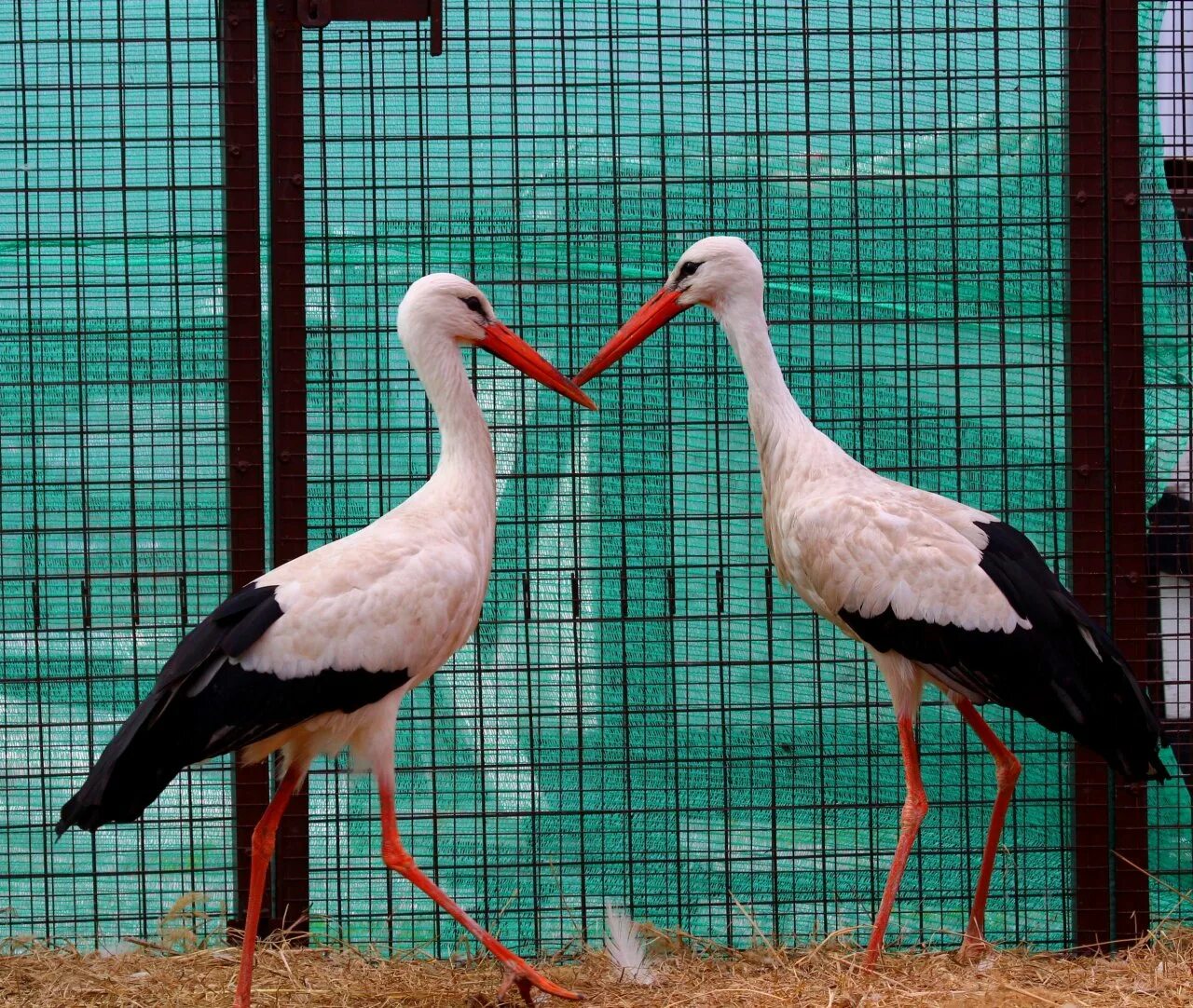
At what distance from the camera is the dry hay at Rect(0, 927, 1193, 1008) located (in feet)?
10.0

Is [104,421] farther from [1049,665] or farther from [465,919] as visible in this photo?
[1049,665]

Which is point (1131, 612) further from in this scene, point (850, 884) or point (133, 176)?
point (133, 176)

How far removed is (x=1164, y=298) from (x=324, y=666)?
293 cm

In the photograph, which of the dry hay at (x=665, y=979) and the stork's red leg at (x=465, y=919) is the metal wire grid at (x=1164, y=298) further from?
the stork's red leg at (x=465, y=919)

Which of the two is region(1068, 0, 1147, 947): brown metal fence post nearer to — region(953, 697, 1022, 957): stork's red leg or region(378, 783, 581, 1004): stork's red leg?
region(953, 697, 1022, 957): stork's red leg

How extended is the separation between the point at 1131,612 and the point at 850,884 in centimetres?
118

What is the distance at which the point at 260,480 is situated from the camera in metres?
3.72

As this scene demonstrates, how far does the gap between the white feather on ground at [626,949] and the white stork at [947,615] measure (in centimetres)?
53

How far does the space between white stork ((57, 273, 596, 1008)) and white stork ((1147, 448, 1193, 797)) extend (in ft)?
5.84

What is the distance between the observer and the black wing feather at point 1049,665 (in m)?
3.32

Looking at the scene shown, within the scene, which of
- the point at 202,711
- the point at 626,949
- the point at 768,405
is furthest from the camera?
the point at 768,405

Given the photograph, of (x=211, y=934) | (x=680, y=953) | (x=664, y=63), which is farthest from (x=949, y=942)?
(x=664, y=63)

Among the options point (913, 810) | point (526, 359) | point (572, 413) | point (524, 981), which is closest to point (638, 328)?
point (526, 359)

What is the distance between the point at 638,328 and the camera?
3.77 metres
